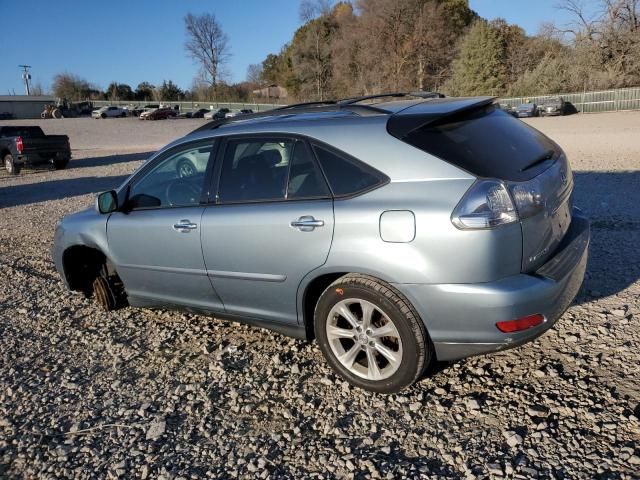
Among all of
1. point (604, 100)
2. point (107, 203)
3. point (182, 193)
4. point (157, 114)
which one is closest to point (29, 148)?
point (107, 203)

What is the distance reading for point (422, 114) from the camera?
3172 mm

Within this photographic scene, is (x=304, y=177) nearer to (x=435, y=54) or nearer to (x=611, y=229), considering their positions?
(x=611, y=229)

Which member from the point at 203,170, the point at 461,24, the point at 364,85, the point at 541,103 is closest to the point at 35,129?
the point at 203,170

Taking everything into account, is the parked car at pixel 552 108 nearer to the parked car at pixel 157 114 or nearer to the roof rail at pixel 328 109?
the roof rail at pixel 328 109

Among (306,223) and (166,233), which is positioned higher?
(306,223)

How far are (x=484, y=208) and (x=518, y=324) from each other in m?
0.66

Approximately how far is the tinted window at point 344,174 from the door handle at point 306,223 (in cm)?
21

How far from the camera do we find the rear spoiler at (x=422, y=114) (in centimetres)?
307

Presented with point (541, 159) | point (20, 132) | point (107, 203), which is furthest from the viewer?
point (20, 132)

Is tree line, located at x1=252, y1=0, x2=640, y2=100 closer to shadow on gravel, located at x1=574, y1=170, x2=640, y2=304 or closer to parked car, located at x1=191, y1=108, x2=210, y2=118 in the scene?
parked car, located at x1=191, y1=108, x2=210, y2=118

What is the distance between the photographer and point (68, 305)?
5.21 metres

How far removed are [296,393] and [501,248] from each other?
61.3 inches

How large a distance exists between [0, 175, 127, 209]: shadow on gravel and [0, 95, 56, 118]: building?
77.7 metres

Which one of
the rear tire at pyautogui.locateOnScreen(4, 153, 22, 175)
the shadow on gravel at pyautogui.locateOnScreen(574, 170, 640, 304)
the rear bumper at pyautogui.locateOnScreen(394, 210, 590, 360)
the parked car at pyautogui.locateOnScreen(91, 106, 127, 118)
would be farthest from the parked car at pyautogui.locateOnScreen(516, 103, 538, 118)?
the parked car at pyautogui.locateOnScreen(91, 106, 127, 118)
